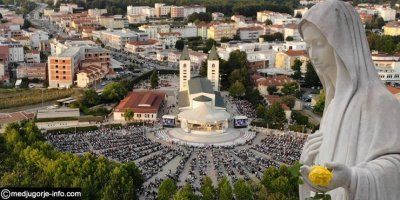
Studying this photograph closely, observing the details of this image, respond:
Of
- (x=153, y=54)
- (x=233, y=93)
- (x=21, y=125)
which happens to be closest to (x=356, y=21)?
(x=21, y=125)

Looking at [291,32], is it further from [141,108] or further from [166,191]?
[166,191]

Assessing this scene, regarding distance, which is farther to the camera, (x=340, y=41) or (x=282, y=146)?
(x=282, y=146)

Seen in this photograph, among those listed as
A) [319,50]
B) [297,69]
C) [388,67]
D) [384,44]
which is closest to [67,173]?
[319,50]

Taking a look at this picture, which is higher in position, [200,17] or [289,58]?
[200,17]

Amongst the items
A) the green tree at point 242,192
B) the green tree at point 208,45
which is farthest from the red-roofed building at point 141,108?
the green tree at point 208,45

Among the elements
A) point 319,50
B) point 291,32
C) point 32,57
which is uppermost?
point 319,50

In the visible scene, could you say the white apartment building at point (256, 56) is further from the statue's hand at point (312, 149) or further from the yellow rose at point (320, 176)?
the yellow rose at point (320, 176)

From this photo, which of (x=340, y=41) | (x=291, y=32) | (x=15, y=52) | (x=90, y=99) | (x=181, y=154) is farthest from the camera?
(x=291, y=32)
